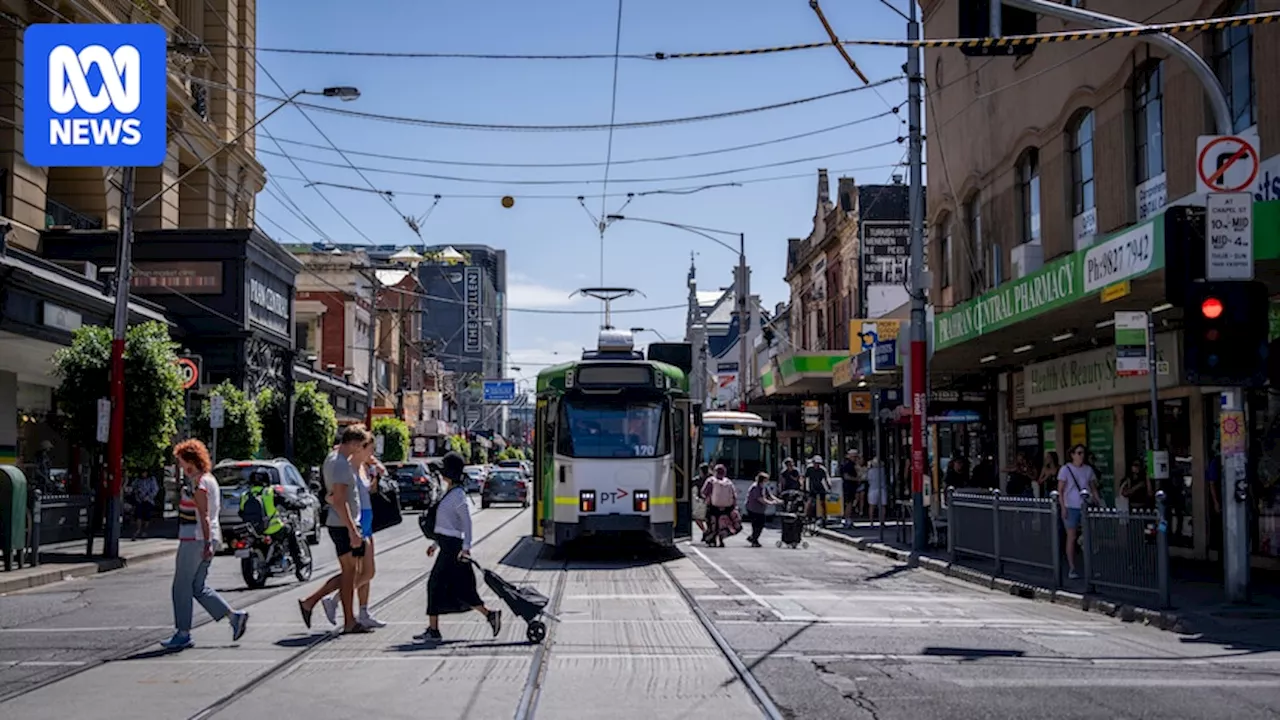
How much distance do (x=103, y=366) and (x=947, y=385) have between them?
2165 centimetres

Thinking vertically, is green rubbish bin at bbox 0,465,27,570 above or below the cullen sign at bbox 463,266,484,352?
below

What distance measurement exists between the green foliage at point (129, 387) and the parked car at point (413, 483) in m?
18.5

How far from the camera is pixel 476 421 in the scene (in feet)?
486

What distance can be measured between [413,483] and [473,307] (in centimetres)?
9552

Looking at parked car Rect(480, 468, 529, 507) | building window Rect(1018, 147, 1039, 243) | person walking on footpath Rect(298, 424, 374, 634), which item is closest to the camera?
person walking on footpath Rect(298, 424, 374, 634)

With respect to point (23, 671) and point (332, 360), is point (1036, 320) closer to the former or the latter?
point (23, 671)

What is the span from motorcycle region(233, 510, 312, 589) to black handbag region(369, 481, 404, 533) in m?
4.81

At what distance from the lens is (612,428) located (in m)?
23.3

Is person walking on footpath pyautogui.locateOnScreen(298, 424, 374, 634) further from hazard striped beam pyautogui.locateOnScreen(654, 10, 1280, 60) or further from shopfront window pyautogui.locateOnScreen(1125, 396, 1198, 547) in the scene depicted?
shopfront window pyautogui.locateOnScreen(1125, 396, 1198, 547)

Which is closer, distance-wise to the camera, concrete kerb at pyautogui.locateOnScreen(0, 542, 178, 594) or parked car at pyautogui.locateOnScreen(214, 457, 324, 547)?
concrete kerb at pyautogui.locateOnScreen(0, 542, 178, 594)

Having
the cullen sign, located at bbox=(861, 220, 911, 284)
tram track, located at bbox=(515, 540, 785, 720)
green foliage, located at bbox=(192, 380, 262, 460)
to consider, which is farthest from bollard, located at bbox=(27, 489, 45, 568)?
the cullen sign, located at bbox=(861, 220, 911, 284)

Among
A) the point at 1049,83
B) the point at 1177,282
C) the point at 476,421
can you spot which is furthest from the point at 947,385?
the point at 476,421

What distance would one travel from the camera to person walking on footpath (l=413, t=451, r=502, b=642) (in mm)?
12789

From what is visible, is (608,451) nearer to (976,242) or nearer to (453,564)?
(453,564)
